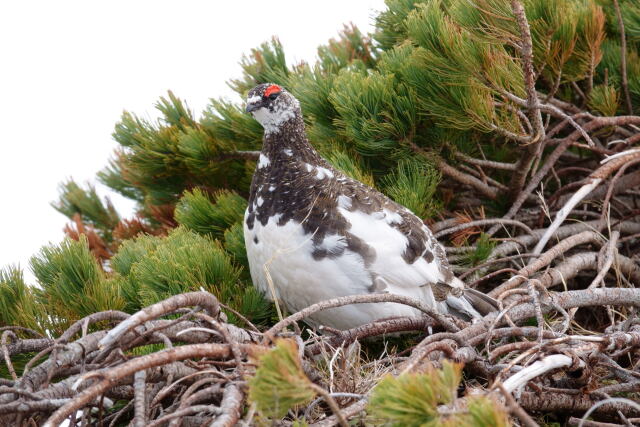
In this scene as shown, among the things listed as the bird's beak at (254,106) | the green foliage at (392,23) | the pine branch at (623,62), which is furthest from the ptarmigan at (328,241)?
the pine branch at (623,62)

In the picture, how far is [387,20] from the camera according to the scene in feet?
11.6

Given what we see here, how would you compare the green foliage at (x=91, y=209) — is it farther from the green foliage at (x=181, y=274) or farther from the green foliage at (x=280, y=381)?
the green foliage at (x=280, y=381)

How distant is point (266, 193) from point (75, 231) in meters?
1.45

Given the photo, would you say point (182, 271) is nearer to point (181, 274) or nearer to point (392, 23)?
point (181, 274)

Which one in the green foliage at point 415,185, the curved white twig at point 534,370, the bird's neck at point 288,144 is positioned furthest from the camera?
the green foliage at point 415,185

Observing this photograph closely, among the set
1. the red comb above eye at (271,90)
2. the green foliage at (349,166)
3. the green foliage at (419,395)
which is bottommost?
the green foliage at (419,395)

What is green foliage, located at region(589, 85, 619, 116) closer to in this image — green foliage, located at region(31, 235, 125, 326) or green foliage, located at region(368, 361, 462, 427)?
green foliage, located at region(31, 235, 125, 326)

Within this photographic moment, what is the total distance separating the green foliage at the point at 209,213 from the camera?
9.68ft

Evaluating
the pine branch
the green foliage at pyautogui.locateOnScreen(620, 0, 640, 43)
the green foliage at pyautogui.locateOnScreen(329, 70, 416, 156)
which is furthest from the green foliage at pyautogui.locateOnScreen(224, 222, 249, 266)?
the green foliage at pyautogui.locateOnScreen(620, 0, 640, 43)

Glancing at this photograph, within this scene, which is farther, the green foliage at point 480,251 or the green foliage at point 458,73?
the green foliage at point 480,251

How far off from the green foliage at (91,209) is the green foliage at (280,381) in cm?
298

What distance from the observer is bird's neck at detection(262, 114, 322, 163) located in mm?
2693

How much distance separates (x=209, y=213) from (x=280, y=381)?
5.92 ft

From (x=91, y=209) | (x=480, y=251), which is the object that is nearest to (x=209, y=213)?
(x=480, y=251)
